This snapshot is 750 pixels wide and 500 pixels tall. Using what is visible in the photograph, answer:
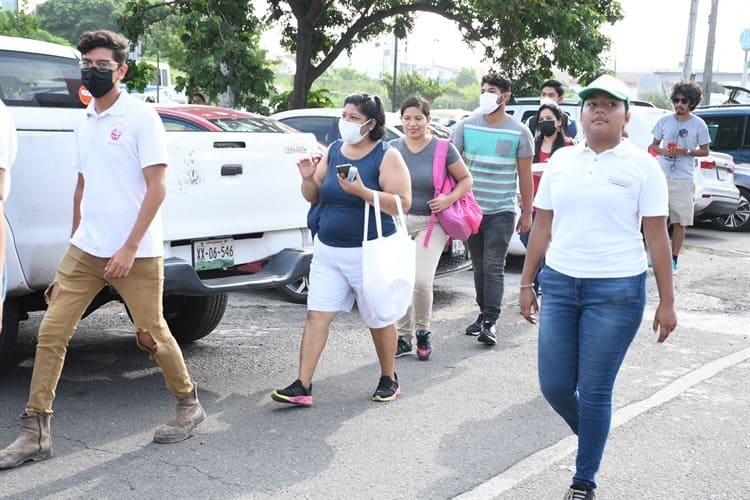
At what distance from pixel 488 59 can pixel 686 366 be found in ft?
42.5

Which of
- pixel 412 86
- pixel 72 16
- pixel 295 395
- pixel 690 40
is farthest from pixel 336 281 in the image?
pixel 72 16

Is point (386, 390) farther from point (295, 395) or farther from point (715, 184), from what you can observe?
point (715, 184)

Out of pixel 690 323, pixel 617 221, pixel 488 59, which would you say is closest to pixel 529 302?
pixel 617 221

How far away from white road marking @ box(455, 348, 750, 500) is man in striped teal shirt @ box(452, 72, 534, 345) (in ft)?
4.67

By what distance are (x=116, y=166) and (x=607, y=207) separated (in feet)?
7.08

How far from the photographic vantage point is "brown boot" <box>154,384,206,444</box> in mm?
→ 4715

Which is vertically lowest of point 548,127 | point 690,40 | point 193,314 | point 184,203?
point 193,314

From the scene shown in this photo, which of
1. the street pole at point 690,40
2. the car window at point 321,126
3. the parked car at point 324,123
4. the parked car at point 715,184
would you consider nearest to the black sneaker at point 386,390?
the parked car at point 324,123

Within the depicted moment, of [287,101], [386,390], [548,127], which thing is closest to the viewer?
Answer: [386,390]

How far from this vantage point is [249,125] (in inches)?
254

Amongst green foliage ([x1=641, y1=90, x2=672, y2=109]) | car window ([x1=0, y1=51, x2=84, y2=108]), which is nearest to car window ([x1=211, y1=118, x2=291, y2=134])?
car window ([x1=0, y1=51, x2=84, y2=108])

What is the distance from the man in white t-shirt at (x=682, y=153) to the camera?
10000 millimetres

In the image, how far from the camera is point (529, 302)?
4.22 meters

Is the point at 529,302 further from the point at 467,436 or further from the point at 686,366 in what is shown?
the point at 686,366
